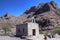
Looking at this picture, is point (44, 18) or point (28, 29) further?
point (44, 18)

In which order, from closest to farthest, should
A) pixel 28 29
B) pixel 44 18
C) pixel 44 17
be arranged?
pixel 28 29 < pixel 44 18 < pixel 44 17

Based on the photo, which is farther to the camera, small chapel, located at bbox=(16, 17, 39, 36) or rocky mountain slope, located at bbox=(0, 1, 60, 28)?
rocky mountain slope, located at bbox=(0, 1, 60, 28)

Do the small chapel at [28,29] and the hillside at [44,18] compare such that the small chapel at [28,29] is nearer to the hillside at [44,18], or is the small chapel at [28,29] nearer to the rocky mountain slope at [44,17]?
the hillside at [44,18]

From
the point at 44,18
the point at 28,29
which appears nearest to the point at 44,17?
the point at 44,18

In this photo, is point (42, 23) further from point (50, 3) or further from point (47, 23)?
point (50, 3)

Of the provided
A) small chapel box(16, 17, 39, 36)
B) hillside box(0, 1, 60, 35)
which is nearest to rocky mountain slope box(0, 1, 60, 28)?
hillside box(0, 1, 60, 35)

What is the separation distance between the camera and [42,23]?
60500 millimetres

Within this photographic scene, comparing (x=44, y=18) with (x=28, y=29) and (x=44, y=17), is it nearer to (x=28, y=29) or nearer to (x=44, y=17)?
(x=44, y=17)

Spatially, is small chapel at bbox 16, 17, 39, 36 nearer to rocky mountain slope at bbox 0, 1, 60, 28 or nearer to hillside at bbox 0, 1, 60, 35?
hillside at bbox 0, 1, 60, 35

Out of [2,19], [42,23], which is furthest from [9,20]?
[42,23]

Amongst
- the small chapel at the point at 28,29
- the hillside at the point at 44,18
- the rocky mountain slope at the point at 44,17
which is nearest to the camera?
the small chapel at the point at 28,29

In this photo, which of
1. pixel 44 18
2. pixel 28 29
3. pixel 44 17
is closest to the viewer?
pixel 28 29

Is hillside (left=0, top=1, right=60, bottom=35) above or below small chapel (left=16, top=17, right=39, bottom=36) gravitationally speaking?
above

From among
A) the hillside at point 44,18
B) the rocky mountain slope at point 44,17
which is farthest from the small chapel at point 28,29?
the rocky mountain slope at point 44,17
